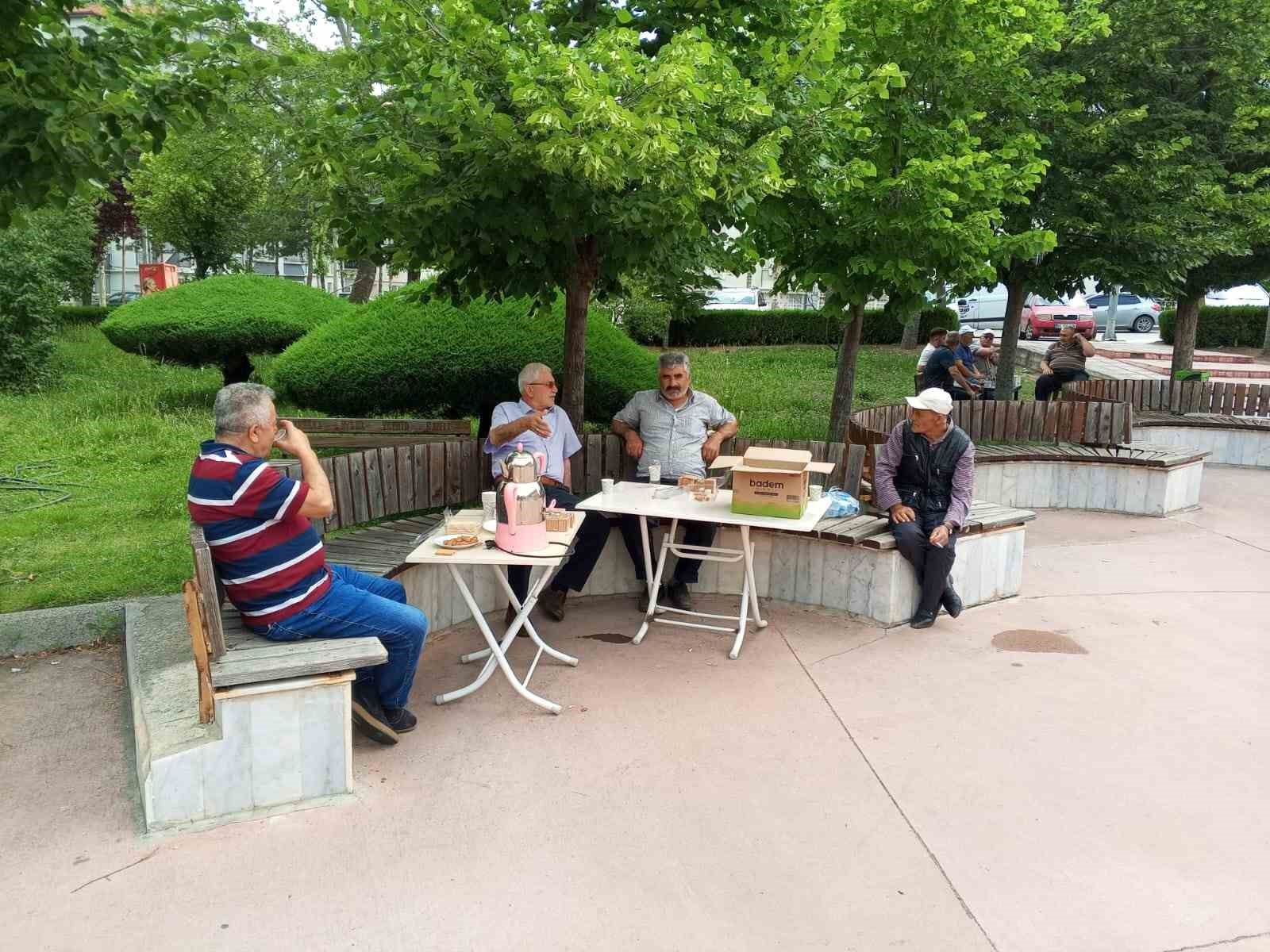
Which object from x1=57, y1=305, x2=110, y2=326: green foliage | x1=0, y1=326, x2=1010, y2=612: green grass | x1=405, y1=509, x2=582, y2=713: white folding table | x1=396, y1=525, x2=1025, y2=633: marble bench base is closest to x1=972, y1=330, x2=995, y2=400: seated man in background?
x1=0, y1=326, x2=1010, y2=612: green grass

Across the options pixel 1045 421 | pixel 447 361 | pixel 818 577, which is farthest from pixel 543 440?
pixel 1045 421

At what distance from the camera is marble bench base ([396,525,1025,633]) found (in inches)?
225

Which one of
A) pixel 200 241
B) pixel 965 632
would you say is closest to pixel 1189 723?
pixel 965 632

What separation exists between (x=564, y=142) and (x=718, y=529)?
2.71 metres

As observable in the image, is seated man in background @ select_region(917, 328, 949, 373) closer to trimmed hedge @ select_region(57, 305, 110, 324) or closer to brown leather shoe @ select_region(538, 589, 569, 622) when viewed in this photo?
brown leather shoe @ select_region(538, 589, 569, 622)

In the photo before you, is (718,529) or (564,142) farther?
(718,529)

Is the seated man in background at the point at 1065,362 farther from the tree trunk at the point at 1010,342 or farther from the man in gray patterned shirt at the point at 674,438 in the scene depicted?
the man in gray patterned shirt at the point at 674,438

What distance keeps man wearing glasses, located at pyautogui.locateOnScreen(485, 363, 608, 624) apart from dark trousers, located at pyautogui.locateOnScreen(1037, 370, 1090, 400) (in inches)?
363

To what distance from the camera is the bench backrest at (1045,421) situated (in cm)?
937

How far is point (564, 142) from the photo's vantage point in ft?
14.5

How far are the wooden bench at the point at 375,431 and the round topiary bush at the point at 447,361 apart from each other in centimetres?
164

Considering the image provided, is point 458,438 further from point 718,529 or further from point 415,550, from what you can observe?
point 415,550

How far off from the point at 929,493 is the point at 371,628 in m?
3.40

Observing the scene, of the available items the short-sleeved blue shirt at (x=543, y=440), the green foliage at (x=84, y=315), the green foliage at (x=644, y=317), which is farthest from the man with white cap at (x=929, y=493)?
the green foliage at (x=84, y=315)
